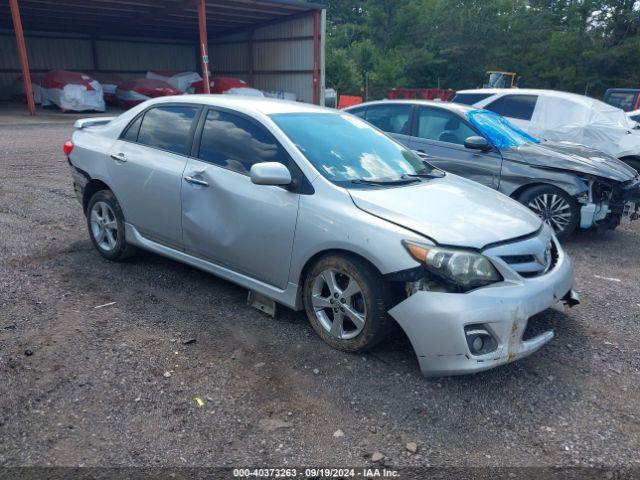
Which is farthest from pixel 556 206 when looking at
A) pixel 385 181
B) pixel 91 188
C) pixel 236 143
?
pixel 91 188

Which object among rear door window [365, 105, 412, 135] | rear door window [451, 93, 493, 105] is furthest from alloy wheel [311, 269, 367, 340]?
rear door window [451, 93, 493, 105]

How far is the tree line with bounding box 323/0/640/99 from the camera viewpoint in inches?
1375

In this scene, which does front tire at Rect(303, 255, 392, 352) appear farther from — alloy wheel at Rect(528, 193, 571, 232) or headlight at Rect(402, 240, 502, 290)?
alloy wheel at Rect(528, 193, 571, 232)

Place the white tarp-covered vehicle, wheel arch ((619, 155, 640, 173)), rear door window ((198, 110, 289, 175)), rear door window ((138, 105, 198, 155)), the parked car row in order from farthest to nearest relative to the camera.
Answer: the parked car row < the white tarp-covered vehicle < wheel arch ((619, 155, 640, 173)) < rear door window ((138, 105, 198, 155)) < rear door window ((198, 110, 289, 175))

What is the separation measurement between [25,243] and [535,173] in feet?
19.2

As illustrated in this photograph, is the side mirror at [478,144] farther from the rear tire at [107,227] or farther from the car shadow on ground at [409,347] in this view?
the rear tire at [107,227]

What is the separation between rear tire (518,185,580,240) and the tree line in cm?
3090

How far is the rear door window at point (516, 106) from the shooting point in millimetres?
9305

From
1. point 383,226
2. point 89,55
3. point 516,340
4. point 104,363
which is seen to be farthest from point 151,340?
point 89,55

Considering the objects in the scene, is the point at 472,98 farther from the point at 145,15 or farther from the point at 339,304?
the point at 145,15

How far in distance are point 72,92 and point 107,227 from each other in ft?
64.8

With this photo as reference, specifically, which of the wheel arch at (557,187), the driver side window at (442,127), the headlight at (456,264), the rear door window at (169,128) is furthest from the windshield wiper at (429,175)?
the driver side window at (442,127)

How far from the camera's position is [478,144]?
646cm

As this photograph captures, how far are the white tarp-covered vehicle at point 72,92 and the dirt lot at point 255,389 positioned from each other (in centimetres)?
1986
